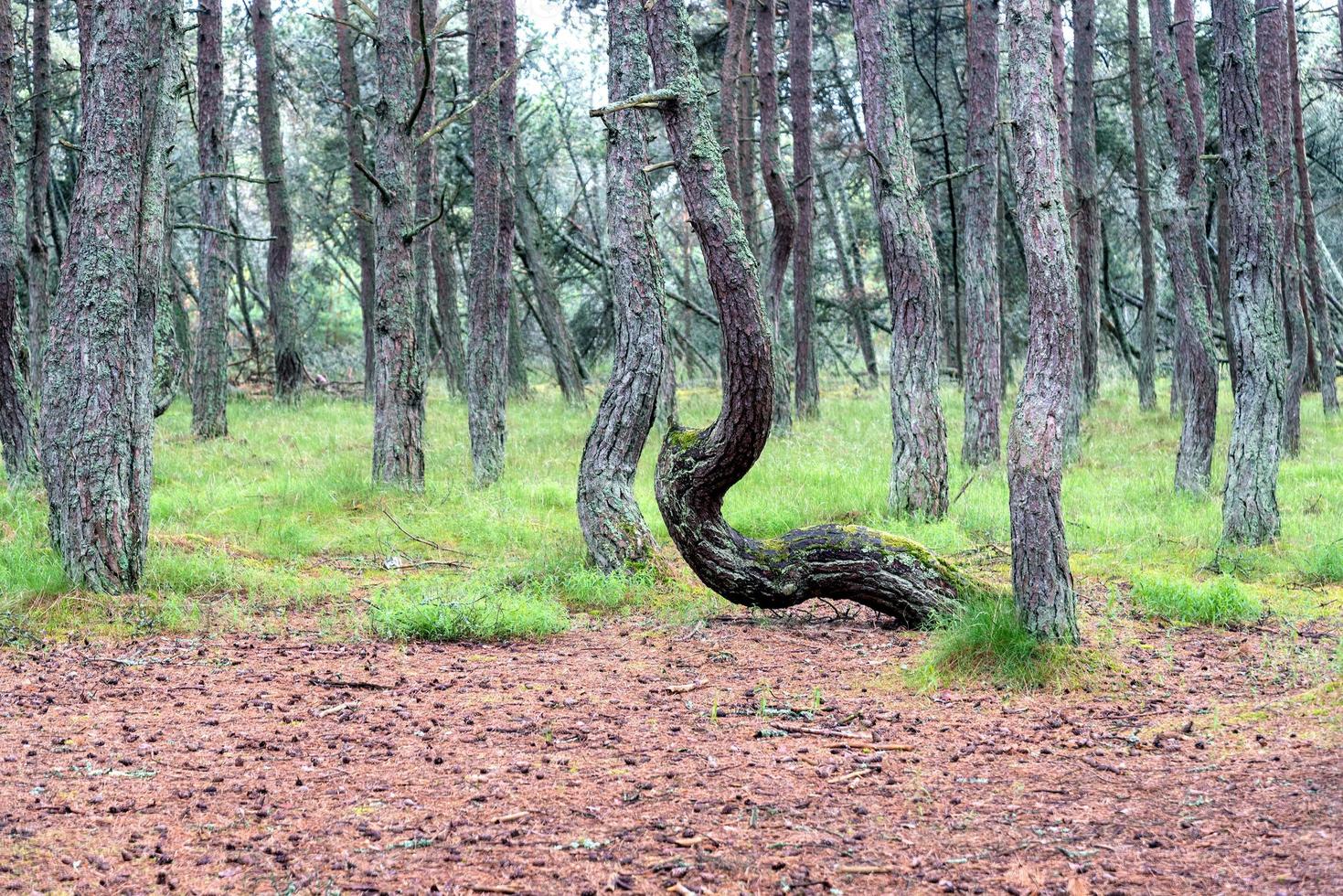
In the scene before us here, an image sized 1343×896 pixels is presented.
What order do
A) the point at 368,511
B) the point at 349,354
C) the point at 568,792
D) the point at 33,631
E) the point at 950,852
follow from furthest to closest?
the point at 349,354
the point at 368,511
the point at 33,631
the point at 568,792
the point at 950,852

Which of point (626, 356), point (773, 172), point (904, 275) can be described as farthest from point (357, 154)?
point (626, 356)

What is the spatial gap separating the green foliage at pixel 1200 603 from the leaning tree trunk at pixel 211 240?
11551 mm

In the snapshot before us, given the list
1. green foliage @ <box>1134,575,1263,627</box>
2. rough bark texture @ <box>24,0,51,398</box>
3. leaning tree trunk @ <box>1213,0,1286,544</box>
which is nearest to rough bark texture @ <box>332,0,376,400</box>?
rough bark texture @ <box>24,0,51,398</box>

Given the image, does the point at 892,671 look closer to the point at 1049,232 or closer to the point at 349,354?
the point at 1049,232

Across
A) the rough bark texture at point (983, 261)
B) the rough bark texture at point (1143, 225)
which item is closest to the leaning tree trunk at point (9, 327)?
the rough bark texture at point (983, 261)

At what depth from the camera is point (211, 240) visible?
16.5m

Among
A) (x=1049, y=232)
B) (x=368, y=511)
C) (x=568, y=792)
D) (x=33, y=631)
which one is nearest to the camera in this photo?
(x=568, y=792)

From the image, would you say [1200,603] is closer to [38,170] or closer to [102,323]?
[102,323]

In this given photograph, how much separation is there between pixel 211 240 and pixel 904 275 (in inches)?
431

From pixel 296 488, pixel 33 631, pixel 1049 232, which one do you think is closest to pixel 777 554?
pixel 1049 232

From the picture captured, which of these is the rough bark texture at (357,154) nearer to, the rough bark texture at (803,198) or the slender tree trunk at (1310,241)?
the rough bark texture at (803,198)

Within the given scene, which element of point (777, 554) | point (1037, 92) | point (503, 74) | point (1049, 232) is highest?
point (503, 74)

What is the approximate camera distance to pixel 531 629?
689cm

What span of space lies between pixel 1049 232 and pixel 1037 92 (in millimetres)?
675
